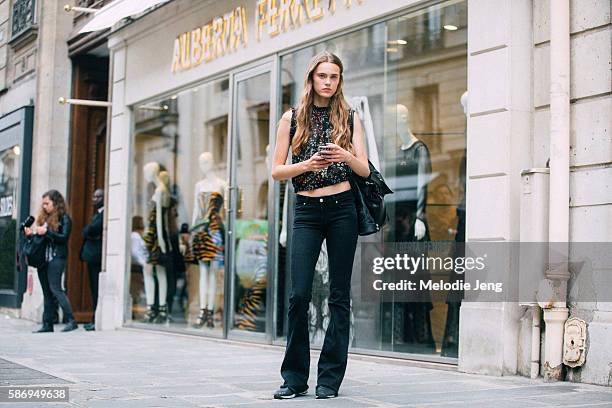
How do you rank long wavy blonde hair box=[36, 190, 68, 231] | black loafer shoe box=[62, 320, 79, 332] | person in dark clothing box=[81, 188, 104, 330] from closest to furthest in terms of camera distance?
long wavy blonde hair box=[36, 190, 68, 231] < black loafer shoe box=[62, 320, 79, 332] < person in dark clothing box=[81, 188, 104, 330]

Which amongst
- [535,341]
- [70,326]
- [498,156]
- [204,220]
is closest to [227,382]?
[535,341]

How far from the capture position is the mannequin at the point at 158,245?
11898 millimetres

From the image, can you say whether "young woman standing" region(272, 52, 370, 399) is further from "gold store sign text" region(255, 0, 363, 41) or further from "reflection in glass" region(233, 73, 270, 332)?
"reflection in glass" region(233, 73, 270, 332)

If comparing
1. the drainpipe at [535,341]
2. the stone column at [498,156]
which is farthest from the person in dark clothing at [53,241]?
the drainpipe at [535,341]

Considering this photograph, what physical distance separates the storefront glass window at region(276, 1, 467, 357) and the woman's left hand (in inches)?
106

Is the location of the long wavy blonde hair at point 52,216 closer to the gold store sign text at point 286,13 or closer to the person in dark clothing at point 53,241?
the person in dark clothing at point 53,241

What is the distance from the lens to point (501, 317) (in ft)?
21.4

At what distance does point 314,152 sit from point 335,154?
0.35 metres

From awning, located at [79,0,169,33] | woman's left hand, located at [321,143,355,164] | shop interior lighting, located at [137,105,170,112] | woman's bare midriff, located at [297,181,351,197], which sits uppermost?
awning, located at [79,0,169,33]

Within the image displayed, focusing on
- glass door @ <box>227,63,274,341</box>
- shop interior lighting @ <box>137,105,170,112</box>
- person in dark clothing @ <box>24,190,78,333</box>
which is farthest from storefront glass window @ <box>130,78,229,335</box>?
person in dark clothing @ <box>24,190,78,333</box>

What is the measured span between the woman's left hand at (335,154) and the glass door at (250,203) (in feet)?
15.3

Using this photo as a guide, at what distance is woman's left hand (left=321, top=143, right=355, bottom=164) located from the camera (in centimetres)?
502

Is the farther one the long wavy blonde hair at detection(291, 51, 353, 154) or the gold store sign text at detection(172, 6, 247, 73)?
the gold store sign text at detection(172, 6, 247, 73)

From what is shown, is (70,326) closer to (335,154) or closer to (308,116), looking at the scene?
(308,116)
